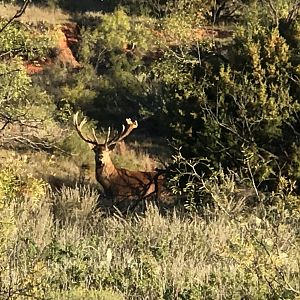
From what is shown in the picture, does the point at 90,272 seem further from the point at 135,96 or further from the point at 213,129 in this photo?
the point at 135,96

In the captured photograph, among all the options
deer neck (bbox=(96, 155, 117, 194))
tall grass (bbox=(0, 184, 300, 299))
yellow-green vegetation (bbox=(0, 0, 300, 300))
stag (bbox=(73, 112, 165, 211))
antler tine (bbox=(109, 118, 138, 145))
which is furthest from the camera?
antler tine (bbox=(109, 118, 138, 145))

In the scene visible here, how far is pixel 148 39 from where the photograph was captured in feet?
115

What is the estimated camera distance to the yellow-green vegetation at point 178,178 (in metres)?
6.14

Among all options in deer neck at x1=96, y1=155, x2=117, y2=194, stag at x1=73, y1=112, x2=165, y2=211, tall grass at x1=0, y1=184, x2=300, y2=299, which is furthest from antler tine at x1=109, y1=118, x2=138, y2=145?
tall grass at x1=0, y1=184, x2=300, y2=299

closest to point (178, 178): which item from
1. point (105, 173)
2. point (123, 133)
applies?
point (105, 173)

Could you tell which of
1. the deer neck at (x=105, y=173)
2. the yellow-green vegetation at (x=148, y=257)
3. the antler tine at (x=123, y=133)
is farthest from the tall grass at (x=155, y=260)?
the antler tine at (x=123, y=133)

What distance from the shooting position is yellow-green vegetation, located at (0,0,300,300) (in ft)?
20.2

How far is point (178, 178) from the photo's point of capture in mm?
11648

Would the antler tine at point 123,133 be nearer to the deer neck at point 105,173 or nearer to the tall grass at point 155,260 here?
the deer neck at point 105,173

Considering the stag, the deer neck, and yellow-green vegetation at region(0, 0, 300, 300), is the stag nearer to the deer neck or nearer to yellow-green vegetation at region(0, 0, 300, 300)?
the deer neck

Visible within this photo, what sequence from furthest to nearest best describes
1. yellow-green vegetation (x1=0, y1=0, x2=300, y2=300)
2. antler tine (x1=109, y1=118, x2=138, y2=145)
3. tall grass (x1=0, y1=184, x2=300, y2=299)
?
antler tine (x1=109, y1=118, x2=138, y2=145)
yellow-green vegetation (x1=0, y1=0, x2=300, y2=300)
tall grass (x1=0, y1=184, x2=300, y2=299)

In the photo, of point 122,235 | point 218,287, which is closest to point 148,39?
point 122,235

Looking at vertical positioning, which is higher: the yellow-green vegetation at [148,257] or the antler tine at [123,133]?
the antler tine at [123,133]

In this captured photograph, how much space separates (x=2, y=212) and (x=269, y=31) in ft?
29.0
